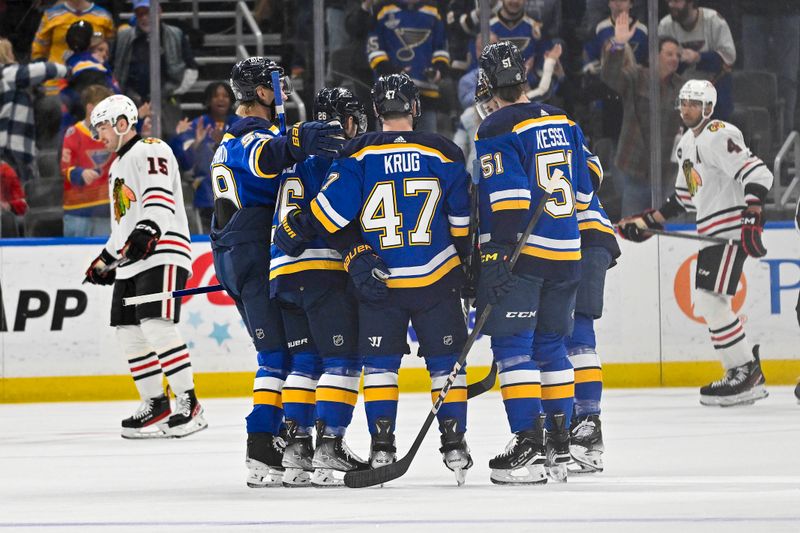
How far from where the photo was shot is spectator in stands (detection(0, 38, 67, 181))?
30.1 ft

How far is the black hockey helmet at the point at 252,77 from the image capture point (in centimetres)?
529

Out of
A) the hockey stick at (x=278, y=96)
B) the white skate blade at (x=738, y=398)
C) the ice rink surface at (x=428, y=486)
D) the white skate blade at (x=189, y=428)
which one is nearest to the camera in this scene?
the ice rink surface at (x=428, y=486)

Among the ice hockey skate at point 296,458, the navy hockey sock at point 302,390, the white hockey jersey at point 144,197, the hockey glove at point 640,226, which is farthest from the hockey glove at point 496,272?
the hockey glove at point 640,226

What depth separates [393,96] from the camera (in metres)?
5.00

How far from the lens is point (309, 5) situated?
934 cm

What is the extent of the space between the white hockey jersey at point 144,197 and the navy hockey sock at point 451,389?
2.36m

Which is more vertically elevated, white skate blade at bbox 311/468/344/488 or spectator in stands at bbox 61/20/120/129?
spectator in stands at bbox 61/20/120/129

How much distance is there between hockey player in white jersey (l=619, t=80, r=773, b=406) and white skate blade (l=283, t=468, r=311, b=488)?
3.44m

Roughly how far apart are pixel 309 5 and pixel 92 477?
4501mm

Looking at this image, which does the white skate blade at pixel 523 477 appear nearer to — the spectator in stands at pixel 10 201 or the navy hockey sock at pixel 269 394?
the navy hockey sock at pixel 269 394

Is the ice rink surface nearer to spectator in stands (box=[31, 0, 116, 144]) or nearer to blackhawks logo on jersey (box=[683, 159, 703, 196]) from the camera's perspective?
blackhawks logo on jersey (box=[683, 159, 703, 196])

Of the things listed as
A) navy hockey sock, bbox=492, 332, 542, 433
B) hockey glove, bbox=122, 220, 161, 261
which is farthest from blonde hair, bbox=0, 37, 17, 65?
navy hockey sock, bbox=492, 332, 542, 433

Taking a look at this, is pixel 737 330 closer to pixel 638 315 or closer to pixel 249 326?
pixel 638 315

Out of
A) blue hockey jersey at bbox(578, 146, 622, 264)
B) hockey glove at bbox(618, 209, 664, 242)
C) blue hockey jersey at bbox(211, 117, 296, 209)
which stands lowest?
hockey glove at bbox(618, 209, 664, 242)
